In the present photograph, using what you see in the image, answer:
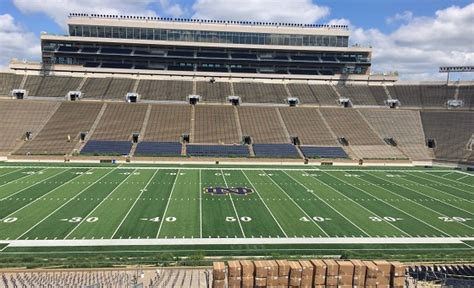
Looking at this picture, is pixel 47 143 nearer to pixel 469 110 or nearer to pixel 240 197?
pixel 240 197

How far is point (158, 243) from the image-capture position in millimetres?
20562

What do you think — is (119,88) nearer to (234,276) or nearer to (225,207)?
(225,207)

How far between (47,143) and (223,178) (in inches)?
974

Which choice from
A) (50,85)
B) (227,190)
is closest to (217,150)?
(227,190)

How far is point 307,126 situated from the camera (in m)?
57.9

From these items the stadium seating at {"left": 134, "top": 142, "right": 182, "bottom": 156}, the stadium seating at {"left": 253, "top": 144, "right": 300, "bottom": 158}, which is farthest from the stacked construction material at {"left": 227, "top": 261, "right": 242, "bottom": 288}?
the stadium seating at {"left": 253, "top": 144, "right": 300, "bottom": 158}

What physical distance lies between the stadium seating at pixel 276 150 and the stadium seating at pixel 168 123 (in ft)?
33.5

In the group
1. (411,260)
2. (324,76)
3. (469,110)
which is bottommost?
(411,260)

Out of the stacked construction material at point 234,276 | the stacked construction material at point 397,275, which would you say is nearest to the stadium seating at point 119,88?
the stacked construction material at point 234,276

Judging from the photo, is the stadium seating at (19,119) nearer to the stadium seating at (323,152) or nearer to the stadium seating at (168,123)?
the stadium seating at (168,123)

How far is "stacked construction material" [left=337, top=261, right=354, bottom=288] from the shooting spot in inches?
570

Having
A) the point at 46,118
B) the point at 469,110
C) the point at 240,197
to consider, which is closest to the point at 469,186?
the point at 240,197

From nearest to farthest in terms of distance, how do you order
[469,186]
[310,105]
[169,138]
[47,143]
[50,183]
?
[50,183], [469,186], [47,143], [169,138], [310,105]

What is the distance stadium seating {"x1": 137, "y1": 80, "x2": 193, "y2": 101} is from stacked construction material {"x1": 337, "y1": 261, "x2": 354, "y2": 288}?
52.3m
